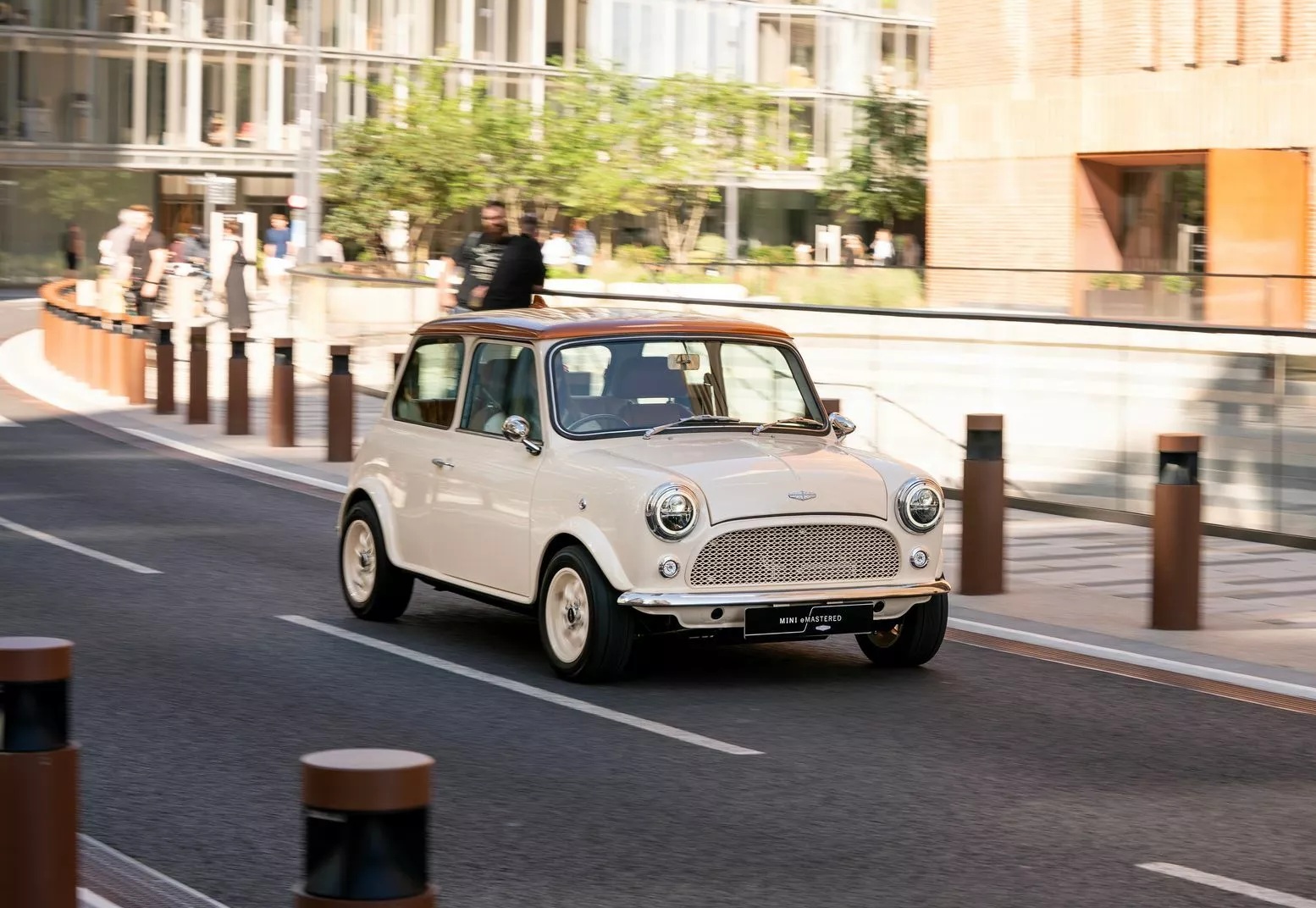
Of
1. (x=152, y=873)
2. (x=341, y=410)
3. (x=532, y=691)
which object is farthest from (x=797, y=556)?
(x=341, y=410)

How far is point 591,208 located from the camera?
62.8m

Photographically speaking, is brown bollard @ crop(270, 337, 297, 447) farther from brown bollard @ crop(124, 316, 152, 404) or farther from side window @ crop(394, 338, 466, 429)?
side window @ crop(394, 338, 466, 429)

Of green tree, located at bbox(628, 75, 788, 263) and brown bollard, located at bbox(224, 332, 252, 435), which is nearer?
brown bollard, located at bbox(224, 332, 252, 435)

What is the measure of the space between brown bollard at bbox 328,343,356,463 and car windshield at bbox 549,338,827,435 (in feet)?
30.1

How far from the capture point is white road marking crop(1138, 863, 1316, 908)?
5.89 metres

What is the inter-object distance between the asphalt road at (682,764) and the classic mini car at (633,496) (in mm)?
300

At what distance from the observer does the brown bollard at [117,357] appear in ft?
83.9

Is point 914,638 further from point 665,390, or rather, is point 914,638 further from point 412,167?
point 412,167

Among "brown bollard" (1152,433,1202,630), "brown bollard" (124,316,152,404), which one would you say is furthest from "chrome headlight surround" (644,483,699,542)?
"brown bollard" (124,316,152,404)

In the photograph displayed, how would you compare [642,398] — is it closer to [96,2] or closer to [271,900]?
[271,900]

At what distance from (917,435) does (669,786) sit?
11754mm

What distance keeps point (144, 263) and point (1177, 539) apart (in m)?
22.5

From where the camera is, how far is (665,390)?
9.86 meters

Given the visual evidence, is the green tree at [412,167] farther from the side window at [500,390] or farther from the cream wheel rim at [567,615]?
the cream wheel rim at [567,615]
